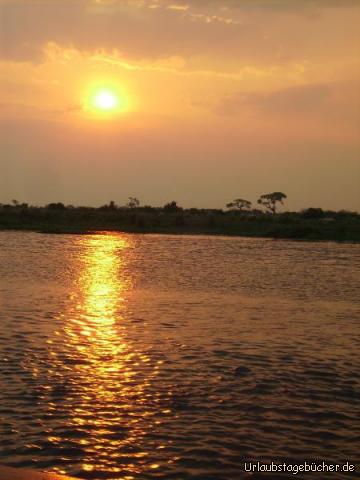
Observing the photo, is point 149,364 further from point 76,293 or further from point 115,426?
point 76,293

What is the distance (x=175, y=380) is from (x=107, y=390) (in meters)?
1.34

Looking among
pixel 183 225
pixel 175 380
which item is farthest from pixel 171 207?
pixel 175 380

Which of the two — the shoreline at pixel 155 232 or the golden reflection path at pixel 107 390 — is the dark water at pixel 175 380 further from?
the shoreline at pixel 155 232

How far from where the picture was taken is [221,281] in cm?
2825

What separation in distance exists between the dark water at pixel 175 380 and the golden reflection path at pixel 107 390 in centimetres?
3

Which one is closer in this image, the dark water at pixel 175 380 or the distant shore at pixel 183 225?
the dark water at pixel 175 380

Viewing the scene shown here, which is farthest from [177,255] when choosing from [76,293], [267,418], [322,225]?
[322,225]

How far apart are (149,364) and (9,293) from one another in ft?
34.7

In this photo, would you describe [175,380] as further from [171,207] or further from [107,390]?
[171,207]

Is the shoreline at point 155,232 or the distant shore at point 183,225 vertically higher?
the distant shore at point 183,225

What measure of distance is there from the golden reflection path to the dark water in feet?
0.09

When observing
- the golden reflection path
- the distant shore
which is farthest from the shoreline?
the golden reflection path

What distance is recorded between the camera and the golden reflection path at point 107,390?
8359 millimetres

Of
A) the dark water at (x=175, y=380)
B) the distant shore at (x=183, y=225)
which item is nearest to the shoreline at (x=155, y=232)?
the distant shore at (x=183, y=225)
